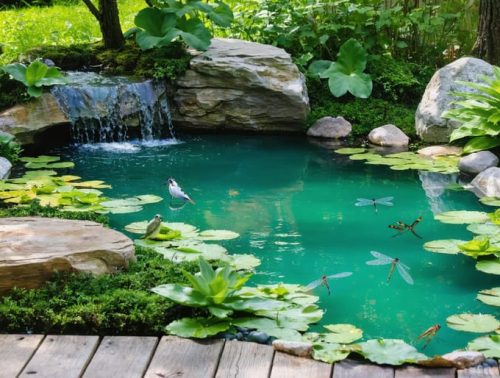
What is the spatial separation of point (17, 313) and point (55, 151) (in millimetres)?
4326

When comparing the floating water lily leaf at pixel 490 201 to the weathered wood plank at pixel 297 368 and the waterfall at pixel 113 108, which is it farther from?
the waterfall at pixel 113 108

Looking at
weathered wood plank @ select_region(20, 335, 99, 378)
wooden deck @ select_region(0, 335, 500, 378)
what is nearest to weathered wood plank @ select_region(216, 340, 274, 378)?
wooden deck @ select_region(0, 335, 500, 378)

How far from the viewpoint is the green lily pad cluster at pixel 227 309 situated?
11.3 ft

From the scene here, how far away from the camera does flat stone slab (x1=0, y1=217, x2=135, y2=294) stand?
3724 millimetres

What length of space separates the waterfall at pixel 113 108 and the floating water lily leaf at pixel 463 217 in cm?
351

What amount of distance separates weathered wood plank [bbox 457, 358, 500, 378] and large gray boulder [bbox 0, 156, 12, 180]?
14.1 feet

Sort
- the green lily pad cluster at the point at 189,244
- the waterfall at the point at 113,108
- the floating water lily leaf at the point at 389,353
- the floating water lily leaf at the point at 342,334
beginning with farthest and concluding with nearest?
the waterfall at the point at 113,108 < the green lily pad cluster at the point at 189,244 < the floating water lily leaf at the point at 342,334 < the floating water lily leaf at the point at 389,353

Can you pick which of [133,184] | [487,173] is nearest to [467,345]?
[487,173]

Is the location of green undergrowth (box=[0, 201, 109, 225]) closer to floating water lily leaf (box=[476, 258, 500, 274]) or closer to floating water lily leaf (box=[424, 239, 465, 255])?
floating water lily leaf (box=[424, 239, 465, 255])

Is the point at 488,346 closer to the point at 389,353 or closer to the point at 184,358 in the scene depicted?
the point at 389,353

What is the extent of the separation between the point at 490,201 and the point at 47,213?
327 cm

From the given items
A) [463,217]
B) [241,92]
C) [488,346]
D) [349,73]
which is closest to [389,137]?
[349,73]

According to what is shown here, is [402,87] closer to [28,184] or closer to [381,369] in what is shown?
[28,184]

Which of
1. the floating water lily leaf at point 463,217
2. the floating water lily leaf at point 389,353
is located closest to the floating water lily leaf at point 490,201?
the floating water lily leaf at point 463,217
